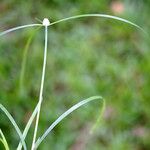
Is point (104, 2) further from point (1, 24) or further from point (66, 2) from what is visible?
point (1, 24)

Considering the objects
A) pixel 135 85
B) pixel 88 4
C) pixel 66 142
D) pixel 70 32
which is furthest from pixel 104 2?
pixel 66 142

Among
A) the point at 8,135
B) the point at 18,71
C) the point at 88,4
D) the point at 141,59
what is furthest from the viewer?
the point at 88,4

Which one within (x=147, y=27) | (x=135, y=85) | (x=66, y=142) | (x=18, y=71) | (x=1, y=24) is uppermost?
(x=1, y=24)

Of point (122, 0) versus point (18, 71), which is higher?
point (122, 0)

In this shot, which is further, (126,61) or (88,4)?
(88,4)

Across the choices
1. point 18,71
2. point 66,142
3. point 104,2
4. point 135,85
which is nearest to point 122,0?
point 104,2

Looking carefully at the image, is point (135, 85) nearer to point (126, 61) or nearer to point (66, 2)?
point (126, 61)

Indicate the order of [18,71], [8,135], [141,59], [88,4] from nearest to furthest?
1. [8,135]
2. [18,71]
3. [141,59]
4. [88,4]
